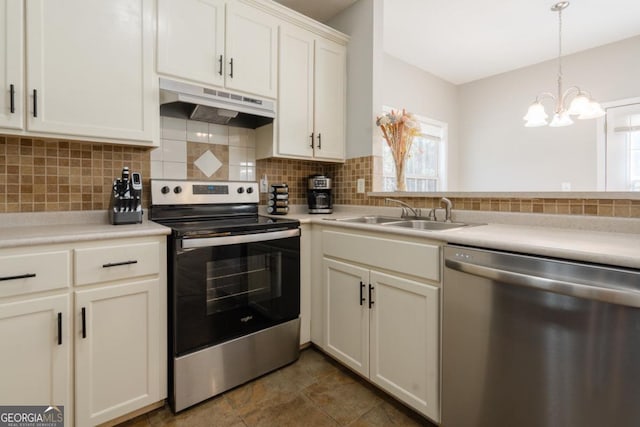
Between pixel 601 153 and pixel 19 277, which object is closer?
pixel 19 277

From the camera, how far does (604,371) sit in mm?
894

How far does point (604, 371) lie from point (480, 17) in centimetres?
306

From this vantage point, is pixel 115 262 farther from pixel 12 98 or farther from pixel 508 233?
pixel 508 233

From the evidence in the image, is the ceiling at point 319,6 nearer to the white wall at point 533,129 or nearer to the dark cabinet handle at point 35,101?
the dark cabinet handle at point 35,101

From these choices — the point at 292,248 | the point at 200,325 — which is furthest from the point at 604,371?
the point at 200,325

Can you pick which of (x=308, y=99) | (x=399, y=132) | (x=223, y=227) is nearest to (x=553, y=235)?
(x=399, y=132)

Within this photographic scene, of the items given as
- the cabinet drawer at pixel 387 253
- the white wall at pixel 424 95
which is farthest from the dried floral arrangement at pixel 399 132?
the white wall at pixel 424 95

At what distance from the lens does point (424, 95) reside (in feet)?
13.7

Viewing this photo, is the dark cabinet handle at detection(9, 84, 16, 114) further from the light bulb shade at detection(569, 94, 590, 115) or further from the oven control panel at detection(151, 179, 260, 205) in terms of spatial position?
the light bulb shade at detection(569, 94, 590, 115)

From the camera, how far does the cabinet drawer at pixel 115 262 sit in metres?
1.26

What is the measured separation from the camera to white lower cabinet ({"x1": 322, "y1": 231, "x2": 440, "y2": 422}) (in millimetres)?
1333

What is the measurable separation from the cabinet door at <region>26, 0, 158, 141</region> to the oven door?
2.33ft

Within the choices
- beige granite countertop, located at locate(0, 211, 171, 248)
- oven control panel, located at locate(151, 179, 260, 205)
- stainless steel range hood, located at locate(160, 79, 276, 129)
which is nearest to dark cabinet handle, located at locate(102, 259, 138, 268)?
beige granite countertop, located at locate(0, 211, 171, 248)

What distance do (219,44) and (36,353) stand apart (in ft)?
5.67
